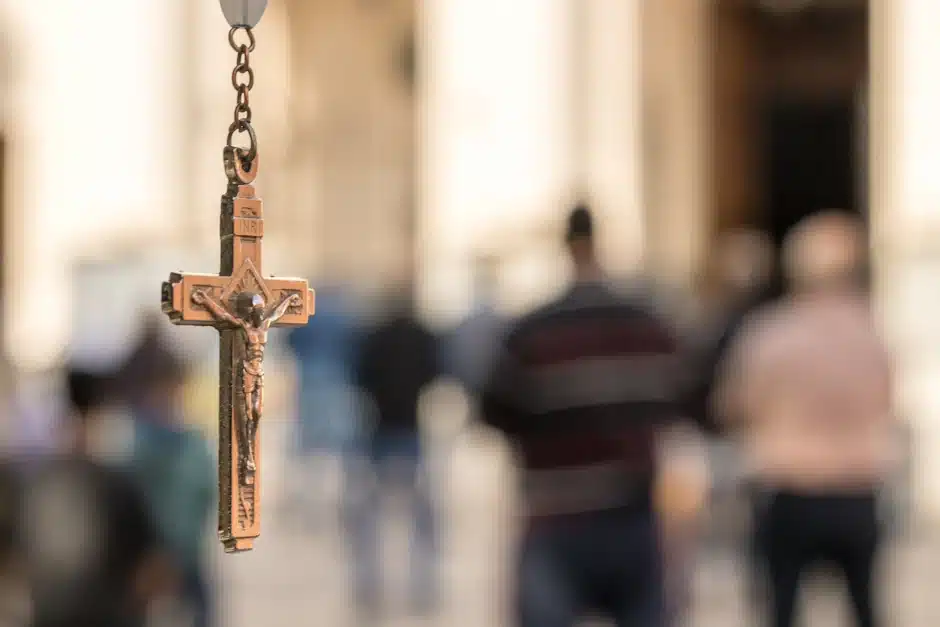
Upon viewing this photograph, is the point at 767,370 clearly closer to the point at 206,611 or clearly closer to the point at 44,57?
the point at 206,611

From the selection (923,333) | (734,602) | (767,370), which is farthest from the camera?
(923,333)

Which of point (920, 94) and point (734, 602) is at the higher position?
point (920, 94)

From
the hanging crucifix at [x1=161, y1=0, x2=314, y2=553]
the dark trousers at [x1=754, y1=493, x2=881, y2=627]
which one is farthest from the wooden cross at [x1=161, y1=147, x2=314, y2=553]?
the dark trousers at [x1=754, y1=493, x2=881, y2=627]

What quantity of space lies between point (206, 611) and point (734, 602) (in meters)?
3.36

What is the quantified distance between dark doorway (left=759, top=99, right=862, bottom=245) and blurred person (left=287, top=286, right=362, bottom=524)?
9.65 metres

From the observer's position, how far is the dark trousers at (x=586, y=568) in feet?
12.3

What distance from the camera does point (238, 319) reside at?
5.32 feet

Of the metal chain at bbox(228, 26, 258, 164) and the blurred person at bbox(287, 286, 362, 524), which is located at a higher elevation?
the metal chain at bbox(228, 26, 258, 164)

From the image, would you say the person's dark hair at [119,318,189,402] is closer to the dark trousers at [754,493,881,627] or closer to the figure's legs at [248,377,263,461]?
the dark trousers at [754,493,881,627]

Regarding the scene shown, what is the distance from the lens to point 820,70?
17438 mm

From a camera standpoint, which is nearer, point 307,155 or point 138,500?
point 138,500

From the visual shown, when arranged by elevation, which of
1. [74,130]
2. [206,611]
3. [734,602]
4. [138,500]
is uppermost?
[74,130]

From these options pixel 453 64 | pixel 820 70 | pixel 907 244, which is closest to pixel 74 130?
pixel 453 64

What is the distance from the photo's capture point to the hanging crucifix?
5.09ft
